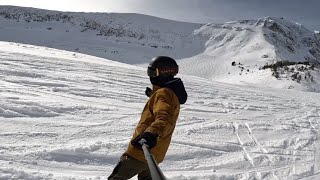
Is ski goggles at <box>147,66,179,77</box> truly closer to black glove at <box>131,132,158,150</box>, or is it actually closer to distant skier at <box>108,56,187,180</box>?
distant skier at <box>108,56,187,180</box>

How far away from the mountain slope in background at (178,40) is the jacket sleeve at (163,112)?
73.6 feet

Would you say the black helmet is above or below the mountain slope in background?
below

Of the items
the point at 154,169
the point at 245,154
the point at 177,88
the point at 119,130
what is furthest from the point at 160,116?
the point at 119,130

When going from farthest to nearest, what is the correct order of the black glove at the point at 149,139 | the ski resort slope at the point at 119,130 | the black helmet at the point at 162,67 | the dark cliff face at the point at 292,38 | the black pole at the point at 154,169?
the dark cliff face at the point at 292,38
the ski resort slope at the point at 119,130
the black helmet at the point at 162,67
the black glove at the point at 149,139
the black pole at the point at 154,169

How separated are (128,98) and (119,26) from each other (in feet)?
128

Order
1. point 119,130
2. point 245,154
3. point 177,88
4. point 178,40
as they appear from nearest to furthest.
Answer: point 177,88, point 245,154, point 119,130, point 178,40

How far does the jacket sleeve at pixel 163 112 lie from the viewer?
9.47ft

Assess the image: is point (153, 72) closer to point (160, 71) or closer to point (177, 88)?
point (160, 71)

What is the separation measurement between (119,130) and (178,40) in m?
40.2

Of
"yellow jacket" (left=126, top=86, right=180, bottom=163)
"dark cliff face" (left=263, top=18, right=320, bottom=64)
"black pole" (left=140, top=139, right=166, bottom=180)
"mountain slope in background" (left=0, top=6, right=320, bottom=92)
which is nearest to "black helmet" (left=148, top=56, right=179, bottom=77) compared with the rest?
"yellow jacket" (left=126, top=86, right=180, bottom=163)

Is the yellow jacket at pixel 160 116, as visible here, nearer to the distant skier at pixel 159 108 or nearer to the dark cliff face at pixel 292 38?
the distant skier at pixel 159 108

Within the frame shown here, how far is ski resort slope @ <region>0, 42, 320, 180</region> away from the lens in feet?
17.9

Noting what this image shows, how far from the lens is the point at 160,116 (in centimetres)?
301

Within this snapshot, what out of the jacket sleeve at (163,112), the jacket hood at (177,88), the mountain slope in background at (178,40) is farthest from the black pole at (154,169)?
the mountain slope in background at (178,40)
